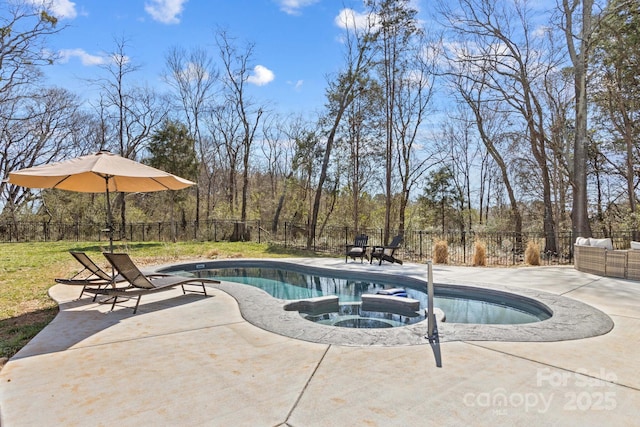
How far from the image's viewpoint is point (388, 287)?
7324 millimetres

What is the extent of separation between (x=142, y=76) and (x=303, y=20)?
1059cm

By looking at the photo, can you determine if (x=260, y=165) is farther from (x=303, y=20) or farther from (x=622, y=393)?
(x=622, y=393)

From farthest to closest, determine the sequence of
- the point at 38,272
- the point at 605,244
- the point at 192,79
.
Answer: the point at 192,79
the point at 38,272
the point at 605,244

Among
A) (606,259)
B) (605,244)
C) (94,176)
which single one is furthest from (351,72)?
(94,176)

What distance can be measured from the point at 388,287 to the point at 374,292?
49cm

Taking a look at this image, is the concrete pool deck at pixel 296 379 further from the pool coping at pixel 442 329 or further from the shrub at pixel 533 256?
the shrub at pixel 533 256

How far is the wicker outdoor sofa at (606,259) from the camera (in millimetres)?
6754

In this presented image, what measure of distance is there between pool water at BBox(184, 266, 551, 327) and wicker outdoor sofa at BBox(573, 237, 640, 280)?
308cm

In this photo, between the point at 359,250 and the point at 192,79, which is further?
the point at 192,79

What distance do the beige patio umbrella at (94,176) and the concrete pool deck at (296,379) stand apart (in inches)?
73.3

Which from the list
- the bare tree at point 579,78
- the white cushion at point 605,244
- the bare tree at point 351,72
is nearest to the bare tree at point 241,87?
the bare tree at point 351,72

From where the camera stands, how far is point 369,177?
732 inches

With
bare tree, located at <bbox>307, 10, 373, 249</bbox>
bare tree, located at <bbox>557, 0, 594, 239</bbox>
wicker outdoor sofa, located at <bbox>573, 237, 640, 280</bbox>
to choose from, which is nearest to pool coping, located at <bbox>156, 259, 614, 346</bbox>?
wicker outdoor sofa, located at <bbox>573, 237, 640, 280</bbox>

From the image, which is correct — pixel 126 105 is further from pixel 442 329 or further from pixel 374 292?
pixel 442 329
